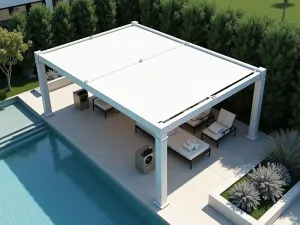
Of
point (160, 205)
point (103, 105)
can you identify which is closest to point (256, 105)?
point (160, 205)

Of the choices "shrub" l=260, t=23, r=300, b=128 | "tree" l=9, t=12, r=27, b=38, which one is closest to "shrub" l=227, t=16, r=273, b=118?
"shrub" l=260, t=23, r=300, b=128

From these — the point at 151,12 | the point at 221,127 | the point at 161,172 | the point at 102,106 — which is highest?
the point at 151,12

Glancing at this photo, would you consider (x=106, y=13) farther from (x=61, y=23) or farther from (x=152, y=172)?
(x=152, y=172)

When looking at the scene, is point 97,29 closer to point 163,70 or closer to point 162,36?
point 162,36

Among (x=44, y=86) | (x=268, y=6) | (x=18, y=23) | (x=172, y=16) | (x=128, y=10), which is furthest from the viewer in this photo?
(x=268, y=6)

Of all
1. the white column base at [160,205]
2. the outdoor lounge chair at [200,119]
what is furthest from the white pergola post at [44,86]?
the white column base at [160,205]

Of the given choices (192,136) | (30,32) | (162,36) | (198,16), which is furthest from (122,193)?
(30,32)

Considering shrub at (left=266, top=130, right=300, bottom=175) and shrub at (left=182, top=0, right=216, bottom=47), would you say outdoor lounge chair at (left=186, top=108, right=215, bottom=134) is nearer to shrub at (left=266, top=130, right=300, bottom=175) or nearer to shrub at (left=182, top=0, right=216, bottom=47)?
shrub at (left=266, top=130, right=300, bottom=175)

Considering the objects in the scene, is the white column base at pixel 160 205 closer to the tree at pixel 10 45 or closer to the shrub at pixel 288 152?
the shrub at pixel 288 152
